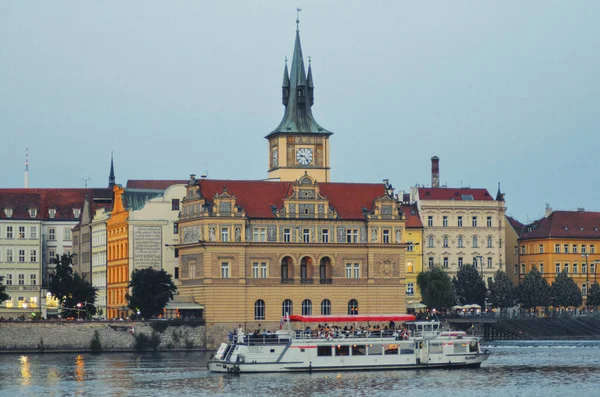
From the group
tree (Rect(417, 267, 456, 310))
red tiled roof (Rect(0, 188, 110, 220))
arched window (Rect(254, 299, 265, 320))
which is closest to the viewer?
arched window (Rect(254, 299, 265, 320))

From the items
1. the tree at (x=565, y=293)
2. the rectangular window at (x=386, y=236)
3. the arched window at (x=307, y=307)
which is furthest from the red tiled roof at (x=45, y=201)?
the tree at (x=565, y=293)

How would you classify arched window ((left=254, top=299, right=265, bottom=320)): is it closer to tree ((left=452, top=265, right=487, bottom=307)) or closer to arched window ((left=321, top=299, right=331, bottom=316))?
arched window ((left=321, top=299, right=331, bottom=316))

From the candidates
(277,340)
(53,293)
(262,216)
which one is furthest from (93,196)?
(277,340)

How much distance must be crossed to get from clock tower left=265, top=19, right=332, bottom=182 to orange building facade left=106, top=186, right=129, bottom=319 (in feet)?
47.9

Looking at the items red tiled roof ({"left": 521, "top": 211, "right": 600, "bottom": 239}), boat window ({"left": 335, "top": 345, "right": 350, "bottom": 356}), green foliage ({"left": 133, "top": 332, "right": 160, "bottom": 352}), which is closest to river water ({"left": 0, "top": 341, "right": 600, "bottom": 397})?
boat window ({"left": 335, "top": 345, "right": 350, "bottom": 356})

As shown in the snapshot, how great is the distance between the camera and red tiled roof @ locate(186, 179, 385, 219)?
142m

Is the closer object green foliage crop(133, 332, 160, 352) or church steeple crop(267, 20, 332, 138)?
green foliage crop(133, 332, 160, 352)

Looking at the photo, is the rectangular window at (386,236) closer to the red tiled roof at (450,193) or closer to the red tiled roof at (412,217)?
the red tiled roof at (412,217)

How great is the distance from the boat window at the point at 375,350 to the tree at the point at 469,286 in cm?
5692

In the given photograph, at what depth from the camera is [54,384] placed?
102 metres

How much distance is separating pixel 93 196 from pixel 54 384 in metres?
76.7

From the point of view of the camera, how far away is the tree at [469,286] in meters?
167

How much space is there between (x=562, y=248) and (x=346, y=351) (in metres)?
72.4

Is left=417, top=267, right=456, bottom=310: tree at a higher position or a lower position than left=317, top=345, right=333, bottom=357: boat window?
higher
